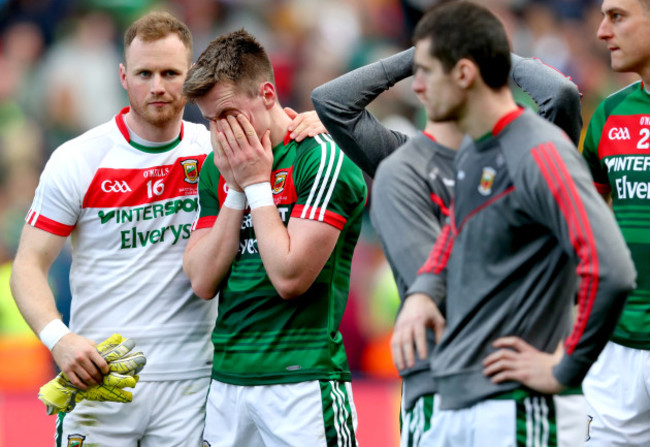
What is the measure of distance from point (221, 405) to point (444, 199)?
147 centimetres

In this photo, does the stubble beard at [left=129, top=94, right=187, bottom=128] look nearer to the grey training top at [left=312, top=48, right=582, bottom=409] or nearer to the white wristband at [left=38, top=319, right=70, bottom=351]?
the white wristband at [left=38, top=319, right=70, bottom=351]

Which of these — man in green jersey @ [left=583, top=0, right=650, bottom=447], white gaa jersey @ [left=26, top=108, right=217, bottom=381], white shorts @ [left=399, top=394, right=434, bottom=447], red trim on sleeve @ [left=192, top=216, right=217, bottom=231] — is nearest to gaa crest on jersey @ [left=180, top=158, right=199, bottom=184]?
white gaa jersey @ [left=26, top=108, right=217, bottom=381]

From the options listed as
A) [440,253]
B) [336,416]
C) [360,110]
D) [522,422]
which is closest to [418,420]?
[522,422]

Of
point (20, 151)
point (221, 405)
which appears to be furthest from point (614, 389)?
point (20, 151)

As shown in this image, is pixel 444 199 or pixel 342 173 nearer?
pixel 444 199

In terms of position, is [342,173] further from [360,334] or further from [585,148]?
[360,334]

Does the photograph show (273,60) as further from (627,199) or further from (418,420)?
(418,420)

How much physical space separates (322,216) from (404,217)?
2.64 feet

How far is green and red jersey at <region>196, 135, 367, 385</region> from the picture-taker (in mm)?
4094

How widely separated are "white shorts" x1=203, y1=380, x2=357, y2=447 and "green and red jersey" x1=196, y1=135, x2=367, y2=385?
0.05 metres

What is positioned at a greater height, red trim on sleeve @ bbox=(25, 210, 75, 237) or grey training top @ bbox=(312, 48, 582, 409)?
red trim on sleeve @ bbox=(25, 210, 75, 237)

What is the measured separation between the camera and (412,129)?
35.2ft

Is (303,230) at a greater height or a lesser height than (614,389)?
Answer: greater

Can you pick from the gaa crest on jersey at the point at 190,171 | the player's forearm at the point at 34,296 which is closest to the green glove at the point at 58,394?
the player's forearm at the point at 34,296
